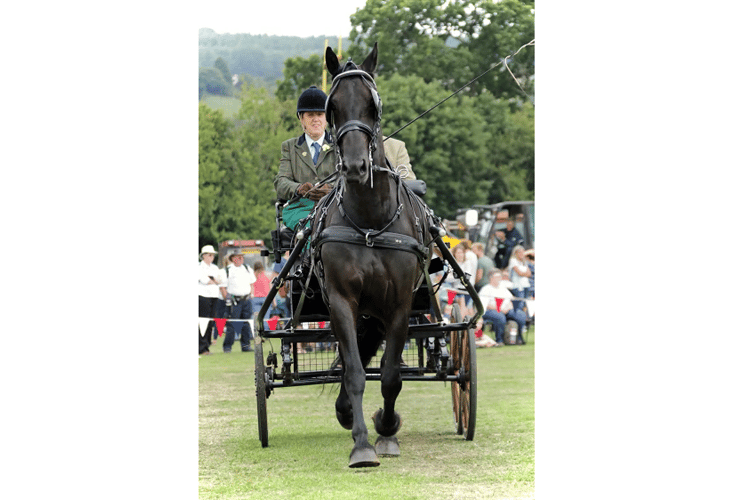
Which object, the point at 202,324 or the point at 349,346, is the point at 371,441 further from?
the point at 202,324

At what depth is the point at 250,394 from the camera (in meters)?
10.7

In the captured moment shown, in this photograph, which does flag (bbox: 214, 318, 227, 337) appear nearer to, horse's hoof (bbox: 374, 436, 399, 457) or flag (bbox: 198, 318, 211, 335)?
flag (bbox: 198, 318, 211, 335)

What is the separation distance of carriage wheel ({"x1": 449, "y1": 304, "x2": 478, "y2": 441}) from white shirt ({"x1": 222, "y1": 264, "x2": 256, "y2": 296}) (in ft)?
30.1

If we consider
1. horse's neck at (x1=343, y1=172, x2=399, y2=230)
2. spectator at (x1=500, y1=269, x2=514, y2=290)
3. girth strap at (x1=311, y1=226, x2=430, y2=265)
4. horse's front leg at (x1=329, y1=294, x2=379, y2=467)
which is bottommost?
horse's front leg at (x1=329, y1=294, x2=379, y2=467)

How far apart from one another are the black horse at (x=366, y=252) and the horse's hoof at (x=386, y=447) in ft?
1.76

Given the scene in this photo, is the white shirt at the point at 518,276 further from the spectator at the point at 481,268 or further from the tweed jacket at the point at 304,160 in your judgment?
the tweed jacket at the point at 304,160

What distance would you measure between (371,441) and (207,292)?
31.5 ft

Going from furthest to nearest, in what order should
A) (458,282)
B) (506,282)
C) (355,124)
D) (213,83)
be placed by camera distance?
(213,83), (506,282), (458,282), (355,124)

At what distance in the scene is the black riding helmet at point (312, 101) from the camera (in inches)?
284

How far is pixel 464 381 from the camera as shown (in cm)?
718

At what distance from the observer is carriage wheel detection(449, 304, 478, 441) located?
6.95 meters

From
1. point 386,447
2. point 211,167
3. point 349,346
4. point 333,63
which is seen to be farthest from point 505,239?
point 333,63

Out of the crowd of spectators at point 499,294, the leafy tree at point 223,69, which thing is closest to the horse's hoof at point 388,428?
the crowd of spectators at point 499,294

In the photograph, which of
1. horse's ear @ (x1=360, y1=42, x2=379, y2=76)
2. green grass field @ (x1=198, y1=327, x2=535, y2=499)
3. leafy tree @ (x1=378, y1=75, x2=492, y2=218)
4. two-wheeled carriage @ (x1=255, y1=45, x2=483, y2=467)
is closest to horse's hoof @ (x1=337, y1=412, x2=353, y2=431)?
two-wheeled carriage @ (x1=255, y1=45, x2=483, y2=467)
